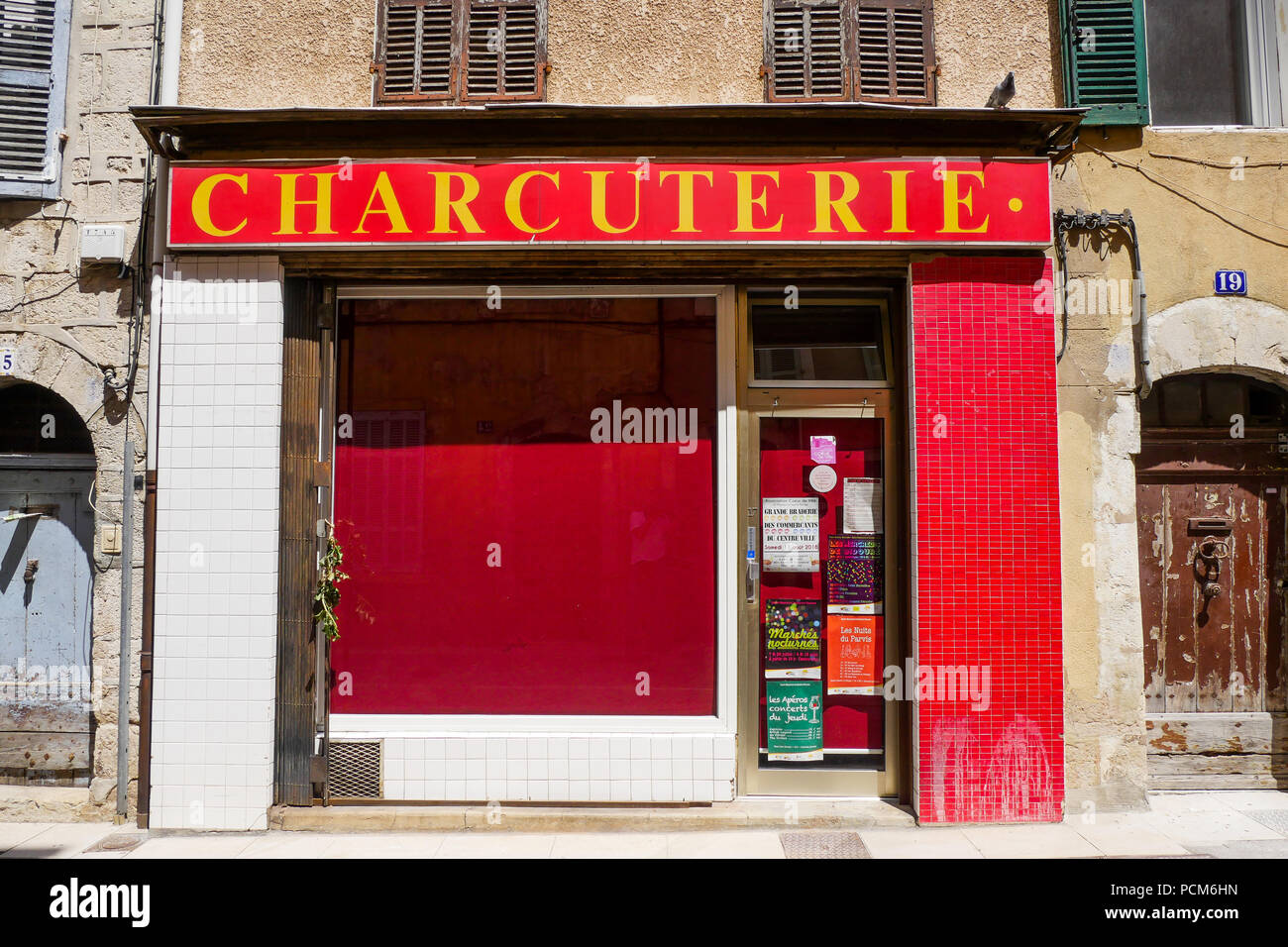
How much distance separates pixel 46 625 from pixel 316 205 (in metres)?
3.07

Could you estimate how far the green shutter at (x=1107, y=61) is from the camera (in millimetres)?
5258

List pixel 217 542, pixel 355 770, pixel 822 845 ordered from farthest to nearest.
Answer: pixel 355 770, pixel 217 542, pixel 822 845

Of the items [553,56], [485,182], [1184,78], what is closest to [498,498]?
[485,182]

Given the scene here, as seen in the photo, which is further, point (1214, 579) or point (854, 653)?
point (1214, 579)

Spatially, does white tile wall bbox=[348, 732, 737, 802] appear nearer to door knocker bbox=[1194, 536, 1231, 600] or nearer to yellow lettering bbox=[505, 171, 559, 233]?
A: yellow lettering bbox=[505, 171, 559, 233]

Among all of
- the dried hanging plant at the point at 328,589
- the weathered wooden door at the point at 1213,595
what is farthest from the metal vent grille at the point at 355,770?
the weathered wooden door at the point at 1213,595

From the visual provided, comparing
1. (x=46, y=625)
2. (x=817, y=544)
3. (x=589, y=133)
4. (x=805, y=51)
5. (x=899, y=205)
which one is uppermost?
(x=805, y=51)

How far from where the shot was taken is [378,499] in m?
5.29

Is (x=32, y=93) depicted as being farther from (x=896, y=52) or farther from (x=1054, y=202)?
(x=1054, y=202)

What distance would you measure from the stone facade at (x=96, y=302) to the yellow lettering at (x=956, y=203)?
4.74 m

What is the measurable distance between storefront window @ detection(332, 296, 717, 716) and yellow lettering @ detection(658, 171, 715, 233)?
1.57ft

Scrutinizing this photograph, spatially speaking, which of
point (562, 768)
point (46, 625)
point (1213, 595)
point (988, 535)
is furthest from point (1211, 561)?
point (46, 625)

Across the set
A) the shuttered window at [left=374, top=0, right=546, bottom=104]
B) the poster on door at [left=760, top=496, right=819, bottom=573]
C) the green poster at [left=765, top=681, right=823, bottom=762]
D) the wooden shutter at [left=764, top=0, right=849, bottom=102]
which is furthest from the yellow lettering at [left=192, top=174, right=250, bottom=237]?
the green poster at [left=765, top=681, right=823, bottom=762]

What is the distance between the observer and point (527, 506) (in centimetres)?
528
